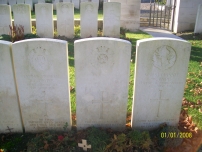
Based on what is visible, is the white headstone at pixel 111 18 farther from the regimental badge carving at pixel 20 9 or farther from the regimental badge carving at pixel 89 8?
the regimental badge carving at pixel 20 9

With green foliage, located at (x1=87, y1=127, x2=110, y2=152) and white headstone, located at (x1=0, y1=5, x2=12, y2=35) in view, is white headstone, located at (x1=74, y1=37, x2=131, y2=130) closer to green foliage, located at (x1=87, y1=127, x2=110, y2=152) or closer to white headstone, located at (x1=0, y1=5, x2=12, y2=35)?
green foliage, located at (x1=87, y1=127, x2=110, y2=152)

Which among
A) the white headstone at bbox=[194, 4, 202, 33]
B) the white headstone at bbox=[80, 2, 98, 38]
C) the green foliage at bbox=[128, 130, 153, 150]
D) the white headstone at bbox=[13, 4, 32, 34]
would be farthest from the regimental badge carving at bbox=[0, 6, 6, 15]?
the white headstone at bbox=[194, 4, 202, 33]

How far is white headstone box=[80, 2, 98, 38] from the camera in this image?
29.7 ft

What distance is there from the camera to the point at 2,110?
3635 mm

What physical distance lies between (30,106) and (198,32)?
30.9ft

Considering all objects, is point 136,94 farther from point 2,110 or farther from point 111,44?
point 2,110

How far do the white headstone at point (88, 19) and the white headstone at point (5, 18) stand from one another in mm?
3048

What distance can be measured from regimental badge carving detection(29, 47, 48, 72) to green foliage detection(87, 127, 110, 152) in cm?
124

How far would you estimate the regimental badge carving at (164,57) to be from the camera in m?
3.32

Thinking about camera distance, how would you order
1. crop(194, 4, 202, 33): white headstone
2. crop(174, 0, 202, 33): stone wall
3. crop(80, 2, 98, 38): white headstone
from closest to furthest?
crop(80, 2, 98, 38): white headstone → crop(194, 4, 202, 33): white headstone → crop(174, 0, 202, 33): stone wall

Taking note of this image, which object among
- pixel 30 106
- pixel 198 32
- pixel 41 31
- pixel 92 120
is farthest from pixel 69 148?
pixel 198 32

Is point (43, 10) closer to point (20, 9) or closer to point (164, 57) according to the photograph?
point (20, 9)

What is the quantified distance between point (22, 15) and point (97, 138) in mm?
7594
